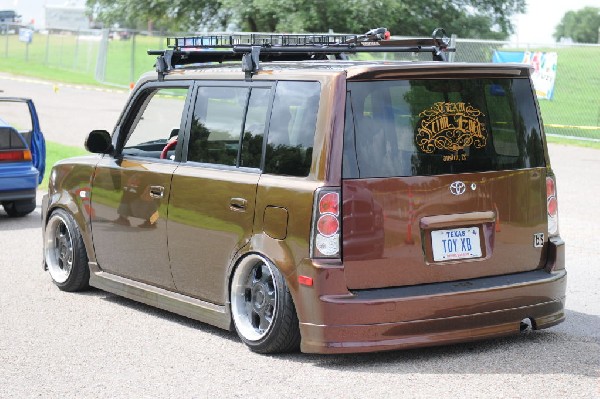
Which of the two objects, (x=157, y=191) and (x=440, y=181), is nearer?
(x=440, y=181)

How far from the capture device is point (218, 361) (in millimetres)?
6676

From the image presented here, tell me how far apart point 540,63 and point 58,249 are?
19793mm

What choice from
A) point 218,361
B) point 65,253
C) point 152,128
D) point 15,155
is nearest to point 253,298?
point 218,361

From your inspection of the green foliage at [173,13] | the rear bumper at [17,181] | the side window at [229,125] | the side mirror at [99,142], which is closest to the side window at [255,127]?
the side window at [229,125]

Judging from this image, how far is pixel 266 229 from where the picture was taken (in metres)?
6.69

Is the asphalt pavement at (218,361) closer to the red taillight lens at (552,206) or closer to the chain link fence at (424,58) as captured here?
the red taillight lens at (552,206)

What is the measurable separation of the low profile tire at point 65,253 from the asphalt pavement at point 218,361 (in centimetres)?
10

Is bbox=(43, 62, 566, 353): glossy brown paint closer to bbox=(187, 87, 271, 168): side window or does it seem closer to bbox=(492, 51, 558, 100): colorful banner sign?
bbox=(187, 87, 271, 168): side window

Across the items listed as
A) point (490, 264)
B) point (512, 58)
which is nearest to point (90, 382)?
point (490, 264)

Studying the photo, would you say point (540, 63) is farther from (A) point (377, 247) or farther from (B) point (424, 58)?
(A) point (377, 247)

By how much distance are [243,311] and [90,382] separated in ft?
3.70

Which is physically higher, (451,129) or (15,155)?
(451,129)

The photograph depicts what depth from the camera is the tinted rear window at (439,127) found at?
253 inches

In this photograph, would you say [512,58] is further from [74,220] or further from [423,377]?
[423,377]
